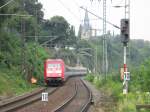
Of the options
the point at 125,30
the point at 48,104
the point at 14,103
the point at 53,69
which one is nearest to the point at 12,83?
the point at 53,69

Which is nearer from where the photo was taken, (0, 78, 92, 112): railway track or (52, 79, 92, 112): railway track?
(0, 78, 92, 112): railway track

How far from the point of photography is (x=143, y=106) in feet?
78.8

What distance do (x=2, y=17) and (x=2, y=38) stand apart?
462cm

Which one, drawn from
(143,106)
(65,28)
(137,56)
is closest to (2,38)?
(143,106)

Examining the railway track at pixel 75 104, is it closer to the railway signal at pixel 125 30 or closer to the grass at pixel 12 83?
the railway signal at pixel 125 30

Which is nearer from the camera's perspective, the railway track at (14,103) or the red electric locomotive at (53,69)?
the railway track at (14,103)

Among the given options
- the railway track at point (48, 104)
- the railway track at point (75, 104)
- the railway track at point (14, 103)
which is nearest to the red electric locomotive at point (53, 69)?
the railway track at point (75, 104)

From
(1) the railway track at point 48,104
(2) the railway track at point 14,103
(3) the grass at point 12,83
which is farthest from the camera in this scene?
(3) the grass at point 12,83

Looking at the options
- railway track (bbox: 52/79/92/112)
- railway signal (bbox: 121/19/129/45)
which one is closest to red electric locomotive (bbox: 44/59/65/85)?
railway track (bbox: 52/79/92/112)

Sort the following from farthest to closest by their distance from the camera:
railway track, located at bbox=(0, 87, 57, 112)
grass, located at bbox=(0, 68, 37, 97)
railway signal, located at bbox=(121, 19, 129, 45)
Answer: grass, located at bbox=(0, 68, 37, 97) → railway track, located at bbox=(0, 87, 57, 112) → railway signal, located at bbox=(121, 19, 129, 45)

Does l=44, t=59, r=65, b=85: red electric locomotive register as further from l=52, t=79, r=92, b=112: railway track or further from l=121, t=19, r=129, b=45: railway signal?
l=121, t=19, r=129, b=45: railway signal

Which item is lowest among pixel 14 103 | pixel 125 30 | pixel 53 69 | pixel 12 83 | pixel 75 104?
pixel 75 104

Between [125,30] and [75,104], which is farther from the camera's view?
[75,104]

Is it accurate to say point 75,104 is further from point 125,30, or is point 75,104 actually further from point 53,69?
point 53,69
